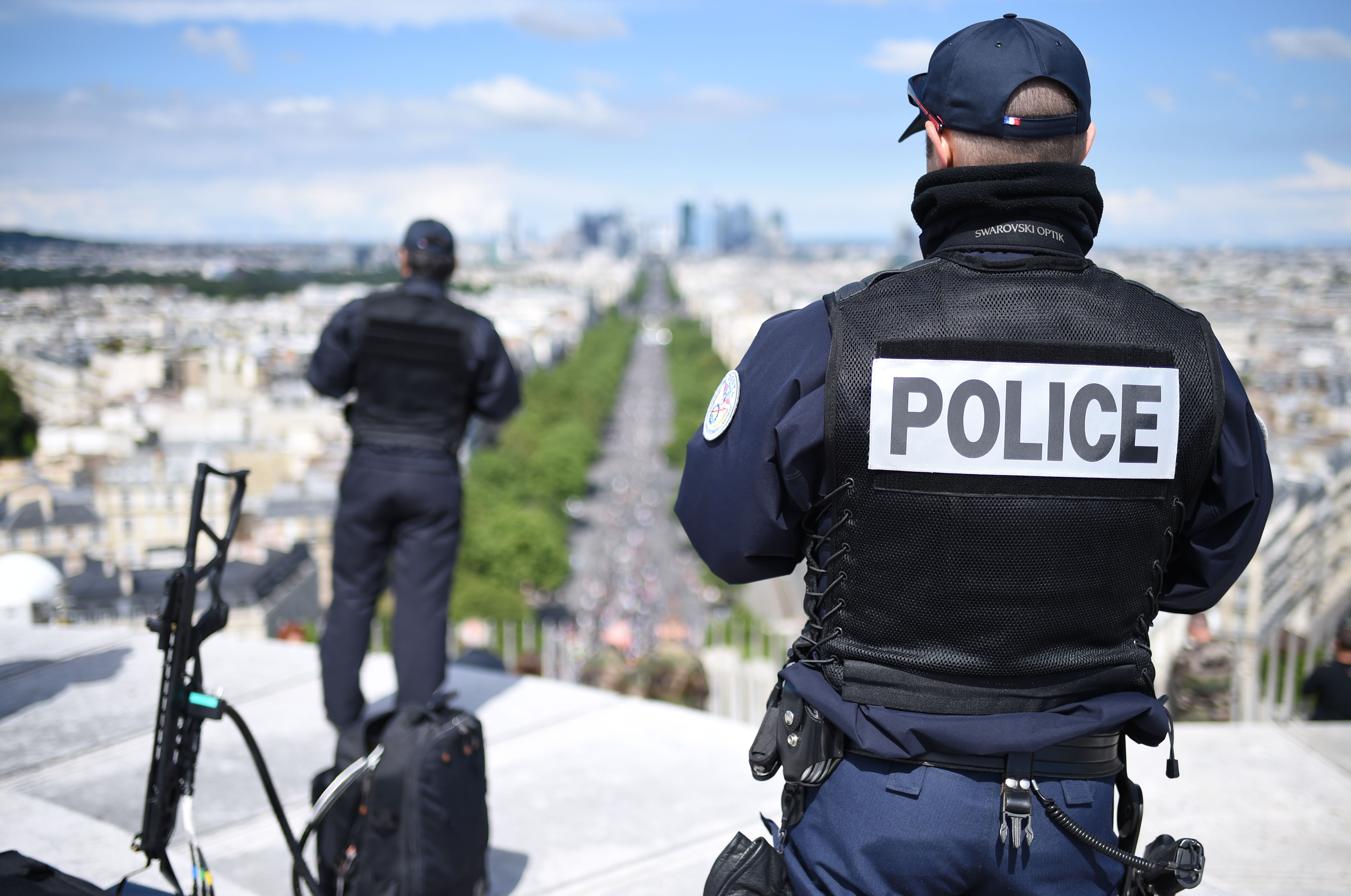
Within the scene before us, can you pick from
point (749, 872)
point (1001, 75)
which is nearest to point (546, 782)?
point (749, 872)

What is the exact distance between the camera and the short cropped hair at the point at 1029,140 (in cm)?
197

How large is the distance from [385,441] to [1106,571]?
320 cm

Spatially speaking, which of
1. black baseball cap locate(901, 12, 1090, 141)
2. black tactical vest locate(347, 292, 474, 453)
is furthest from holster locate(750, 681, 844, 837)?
black tactical vest locate(347, 292, 474, 453)

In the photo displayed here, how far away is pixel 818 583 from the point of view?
6.70ft

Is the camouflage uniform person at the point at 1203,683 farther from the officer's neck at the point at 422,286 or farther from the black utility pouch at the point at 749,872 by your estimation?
the black utility pouch at the point at 749,872

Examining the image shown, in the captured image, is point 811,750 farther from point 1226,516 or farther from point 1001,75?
point 1001,75

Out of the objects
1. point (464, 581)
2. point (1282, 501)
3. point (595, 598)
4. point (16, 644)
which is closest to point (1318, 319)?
point (1282, 501)

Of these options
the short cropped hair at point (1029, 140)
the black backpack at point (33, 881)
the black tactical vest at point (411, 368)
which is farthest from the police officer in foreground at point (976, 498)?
the black tactical vest at point (411, 368)

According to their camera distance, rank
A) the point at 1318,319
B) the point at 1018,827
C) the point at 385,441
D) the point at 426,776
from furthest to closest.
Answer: the point at 1318,319, the point at 385,441, the point at 426,776, the point at 1018,827

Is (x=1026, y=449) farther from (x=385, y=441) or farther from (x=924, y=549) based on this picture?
(x=385, y=441)

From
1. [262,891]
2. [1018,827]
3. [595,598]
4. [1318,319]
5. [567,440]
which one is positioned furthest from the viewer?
[567,440]

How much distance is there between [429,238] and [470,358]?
0.49 m

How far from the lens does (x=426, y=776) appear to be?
3430 mm

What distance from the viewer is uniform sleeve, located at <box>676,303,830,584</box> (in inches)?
76.6
